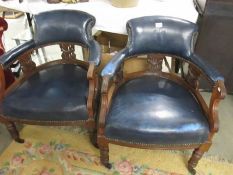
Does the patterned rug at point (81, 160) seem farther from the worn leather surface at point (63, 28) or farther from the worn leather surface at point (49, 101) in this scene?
the worn leather surface at point (63, 28)

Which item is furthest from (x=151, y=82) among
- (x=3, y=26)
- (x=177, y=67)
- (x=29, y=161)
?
(x=3, y=26)

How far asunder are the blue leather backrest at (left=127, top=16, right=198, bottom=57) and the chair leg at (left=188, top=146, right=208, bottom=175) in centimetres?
Result: 55

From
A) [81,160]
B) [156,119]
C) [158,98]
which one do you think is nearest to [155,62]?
[158,98]

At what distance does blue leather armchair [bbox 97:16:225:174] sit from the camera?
1167 millimetres

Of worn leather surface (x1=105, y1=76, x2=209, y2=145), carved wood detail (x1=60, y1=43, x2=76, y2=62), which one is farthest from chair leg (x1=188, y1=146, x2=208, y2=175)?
carved wood detail (x1=60, y1=43, x2=76, y2=62)

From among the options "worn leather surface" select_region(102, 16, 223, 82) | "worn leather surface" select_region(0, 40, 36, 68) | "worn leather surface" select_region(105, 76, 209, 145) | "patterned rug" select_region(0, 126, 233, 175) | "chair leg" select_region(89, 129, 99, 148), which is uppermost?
"worn leather surface" select_region(102, 16, 223, 82)

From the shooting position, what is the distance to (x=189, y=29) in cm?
137

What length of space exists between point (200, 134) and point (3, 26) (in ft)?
5.01

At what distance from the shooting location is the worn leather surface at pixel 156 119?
116 cm

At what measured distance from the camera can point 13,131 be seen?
1.55 meters

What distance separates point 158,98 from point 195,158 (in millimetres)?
413

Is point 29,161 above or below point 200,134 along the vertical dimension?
below

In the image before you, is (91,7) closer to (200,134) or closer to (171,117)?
(171,117)

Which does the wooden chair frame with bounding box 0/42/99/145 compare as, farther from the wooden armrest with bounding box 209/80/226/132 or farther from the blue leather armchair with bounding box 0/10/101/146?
the wooden armrest with bounding box 209/80/226/132
